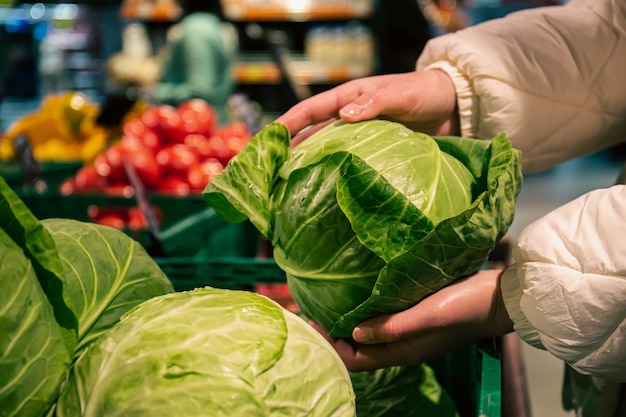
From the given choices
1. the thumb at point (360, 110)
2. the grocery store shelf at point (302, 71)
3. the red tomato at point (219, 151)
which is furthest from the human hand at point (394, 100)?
the grocery store shelf at point (302, 71)

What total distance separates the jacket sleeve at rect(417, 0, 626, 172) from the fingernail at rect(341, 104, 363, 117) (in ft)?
0.87

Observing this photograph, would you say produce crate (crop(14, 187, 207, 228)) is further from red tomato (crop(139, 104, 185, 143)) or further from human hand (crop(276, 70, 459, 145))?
human hand (crop(276, 70, 459, 145))

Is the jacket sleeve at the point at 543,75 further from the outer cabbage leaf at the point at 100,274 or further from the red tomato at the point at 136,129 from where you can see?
the red tomato at the point at 136,129

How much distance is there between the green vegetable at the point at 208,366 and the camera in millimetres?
790

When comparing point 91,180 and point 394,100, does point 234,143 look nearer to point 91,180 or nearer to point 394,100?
point 91,180

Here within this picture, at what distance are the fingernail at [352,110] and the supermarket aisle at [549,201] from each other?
2.31 metres

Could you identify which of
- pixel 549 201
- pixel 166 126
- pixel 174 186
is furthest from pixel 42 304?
pixel 549 201

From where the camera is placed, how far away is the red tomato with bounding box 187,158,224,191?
2994 millimetres

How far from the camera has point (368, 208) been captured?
1042mm

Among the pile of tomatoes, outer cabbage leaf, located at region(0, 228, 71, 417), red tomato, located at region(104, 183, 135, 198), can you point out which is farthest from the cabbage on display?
red tomato, located at region(104, 183, 135, 198)

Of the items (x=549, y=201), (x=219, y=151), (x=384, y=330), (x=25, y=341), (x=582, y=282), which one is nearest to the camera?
(x=25, y=341)

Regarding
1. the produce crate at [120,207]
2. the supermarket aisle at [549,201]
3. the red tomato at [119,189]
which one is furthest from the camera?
the supermarket aisle at [549,201]

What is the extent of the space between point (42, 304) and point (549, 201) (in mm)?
6874

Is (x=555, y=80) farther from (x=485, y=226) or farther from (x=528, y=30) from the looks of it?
(x=485, y=226)
